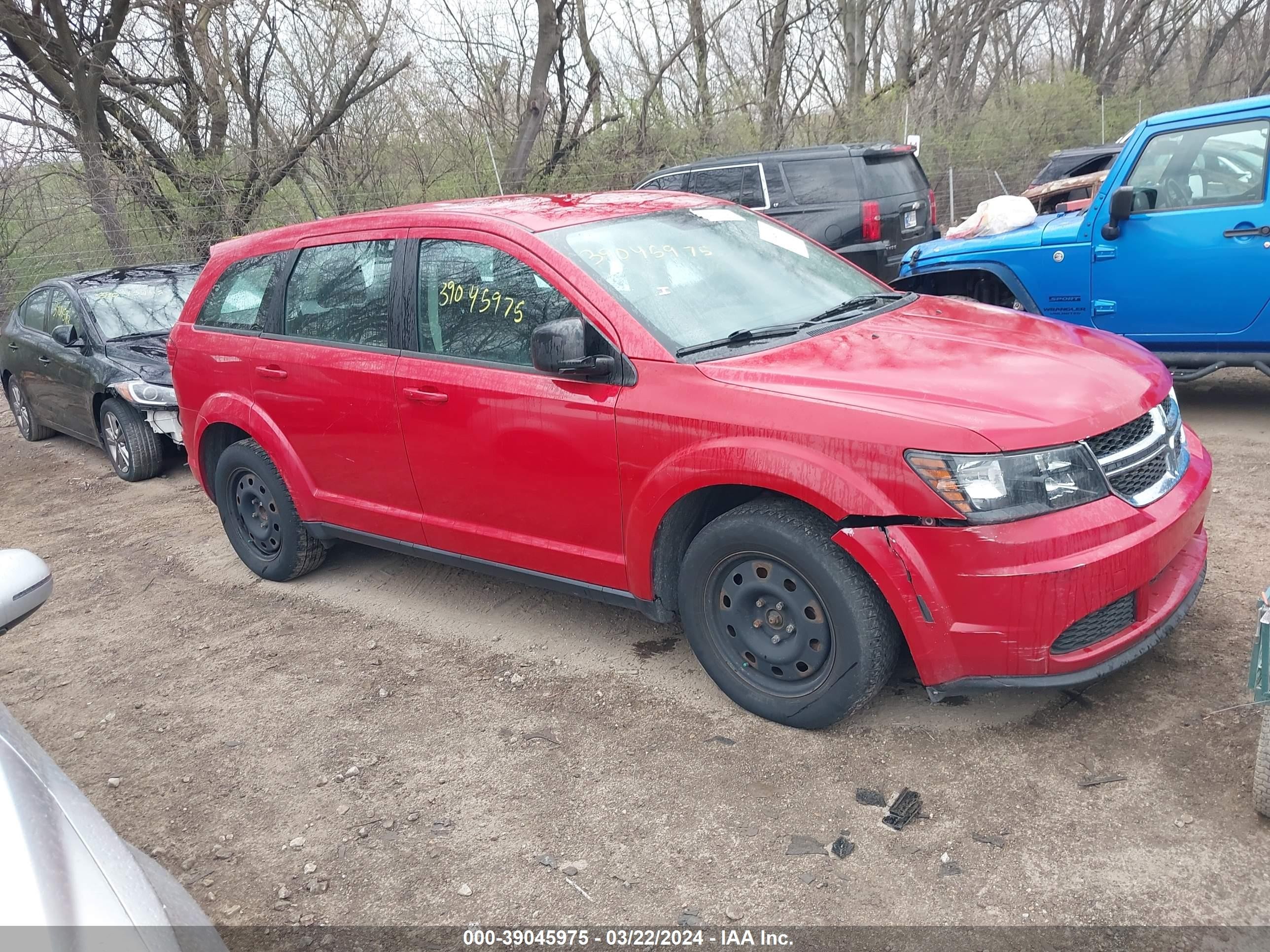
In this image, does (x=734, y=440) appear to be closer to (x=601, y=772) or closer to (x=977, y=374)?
(x=977, y=374)

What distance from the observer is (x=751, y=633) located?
3.42 metres

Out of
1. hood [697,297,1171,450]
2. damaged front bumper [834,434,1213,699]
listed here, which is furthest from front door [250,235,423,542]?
damaged front bumper [834,434,1213,699]

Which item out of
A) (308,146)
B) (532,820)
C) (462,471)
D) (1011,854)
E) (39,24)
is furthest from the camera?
(308,146)

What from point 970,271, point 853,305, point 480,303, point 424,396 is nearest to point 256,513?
point 424,396

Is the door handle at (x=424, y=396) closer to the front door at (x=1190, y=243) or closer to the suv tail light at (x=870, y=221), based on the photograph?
the front door at (x=1190, y=243)

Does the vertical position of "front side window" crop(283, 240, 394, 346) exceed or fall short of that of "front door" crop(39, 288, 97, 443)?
it exceeds it

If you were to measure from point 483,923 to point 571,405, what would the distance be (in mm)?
1717

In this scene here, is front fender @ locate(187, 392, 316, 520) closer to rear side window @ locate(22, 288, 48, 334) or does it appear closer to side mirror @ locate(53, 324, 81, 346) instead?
side mirror @ locate(53, 324, 81, 346)

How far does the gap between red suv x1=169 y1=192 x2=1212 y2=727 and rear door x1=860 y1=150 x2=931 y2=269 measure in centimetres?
551

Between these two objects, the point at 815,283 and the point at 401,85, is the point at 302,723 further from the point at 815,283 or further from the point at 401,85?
the point at 401,85

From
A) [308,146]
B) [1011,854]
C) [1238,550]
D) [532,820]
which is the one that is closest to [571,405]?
[532,820]

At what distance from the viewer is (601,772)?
11.0ft

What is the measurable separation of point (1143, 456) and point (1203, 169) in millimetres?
3672

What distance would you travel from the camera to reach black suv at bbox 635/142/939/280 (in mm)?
9594
